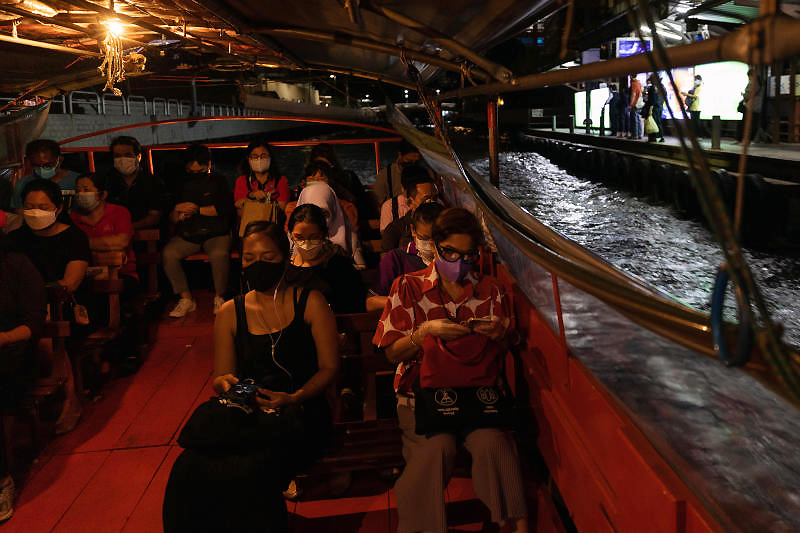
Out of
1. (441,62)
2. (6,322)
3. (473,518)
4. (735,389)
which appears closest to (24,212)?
(6,322)

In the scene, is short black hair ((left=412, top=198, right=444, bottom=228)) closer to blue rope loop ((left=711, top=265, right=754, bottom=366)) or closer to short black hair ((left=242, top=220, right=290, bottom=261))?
short black hair ((left=242, top=220, right=290, bottom=261))

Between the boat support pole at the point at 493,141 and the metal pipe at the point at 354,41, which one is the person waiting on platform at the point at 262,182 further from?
the boat support pole at the point at 493,141

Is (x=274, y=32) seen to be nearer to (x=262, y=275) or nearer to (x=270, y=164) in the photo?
(x=270, y=164)

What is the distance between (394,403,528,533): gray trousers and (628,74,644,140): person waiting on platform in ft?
64.7

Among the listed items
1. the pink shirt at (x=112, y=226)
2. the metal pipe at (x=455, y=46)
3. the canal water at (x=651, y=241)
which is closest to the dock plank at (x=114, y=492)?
the pink shirt at (x=112, y=226)

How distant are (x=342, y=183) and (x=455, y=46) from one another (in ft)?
11.2

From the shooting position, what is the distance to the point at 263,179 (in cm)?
634

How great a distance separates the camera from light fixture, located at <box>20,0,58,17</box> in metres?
4.87

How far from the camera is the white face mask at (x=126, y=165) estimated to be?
20.6 ft

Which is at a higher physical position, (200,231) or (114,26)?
(114,26)

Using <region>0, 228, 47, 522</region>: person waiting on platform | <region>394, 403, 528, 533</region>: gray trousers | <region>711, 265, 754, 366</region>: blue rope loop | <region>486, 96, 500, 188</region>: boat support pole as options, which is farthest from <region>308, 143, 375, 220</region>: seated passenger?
<region>711, 265, 754, 366</region>: blue rope loop

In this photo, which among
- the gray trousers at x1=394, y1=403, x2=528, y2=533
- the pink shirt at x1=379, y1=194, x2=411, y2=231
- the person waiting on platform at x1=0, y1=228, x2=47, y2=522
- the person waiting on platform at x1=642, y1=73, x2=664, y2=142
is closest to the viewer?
the gray trousers at x1=394, y1=403, x2=528, y2=533

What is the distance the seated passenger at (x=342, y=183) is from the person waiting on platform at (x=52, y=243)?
83.9 inches

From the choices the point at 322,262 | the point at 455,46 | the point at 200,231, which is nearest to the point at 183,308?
the point at 200,231
